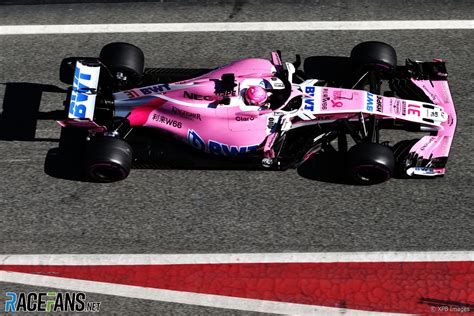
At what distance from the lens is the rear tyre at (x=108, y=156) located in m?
10.7

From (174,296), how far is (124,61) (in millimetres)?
3711

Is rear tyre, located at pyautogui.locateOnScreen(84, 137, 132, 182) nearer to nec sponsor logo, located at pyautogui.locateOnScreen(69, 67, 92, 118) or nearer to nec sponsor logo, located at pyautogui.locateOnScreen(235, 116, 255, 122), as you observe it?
nec sponsor logo, located at pyautogui.locateOnScreen(69, 67, 92, 118)

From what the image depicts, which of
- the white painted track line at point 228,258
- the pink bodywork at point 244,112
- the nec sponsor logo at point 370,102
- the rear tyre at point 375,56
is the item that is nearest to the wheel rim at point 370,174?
the pink bodywork at point 244,112

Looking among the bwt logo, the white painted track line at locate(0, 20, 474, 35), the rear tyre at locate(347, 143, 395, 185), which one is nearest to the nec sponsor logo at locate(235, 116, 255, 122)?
the rear tyre at locate(347, 143, 395, 185)

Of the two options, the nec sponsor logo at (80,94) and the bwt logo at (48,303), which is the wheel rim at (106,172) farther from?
the bwt logo at (48,303)

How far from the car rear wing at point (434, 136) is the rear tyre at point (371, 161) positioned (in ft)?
1.59

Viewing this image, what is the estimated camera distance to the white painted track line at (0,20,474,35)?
13547 millimetres

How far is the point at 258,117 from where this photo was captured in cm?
1095

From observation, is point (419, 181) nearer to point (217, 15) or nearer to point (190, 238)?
point (190, 238)

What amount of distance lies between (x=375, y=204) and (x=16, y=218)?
545 centimetres

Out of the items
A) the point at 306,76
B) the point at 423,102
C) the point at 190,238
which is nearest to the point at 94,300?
the point at 190,238

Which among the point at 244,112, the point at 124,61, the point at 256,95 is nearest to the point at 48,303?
the point at 124,61

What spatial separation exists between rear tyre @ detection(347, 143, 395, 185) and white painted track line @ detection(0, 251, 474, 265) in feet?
3.85

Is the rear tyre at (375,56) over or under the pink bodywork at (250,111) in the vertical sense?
over
